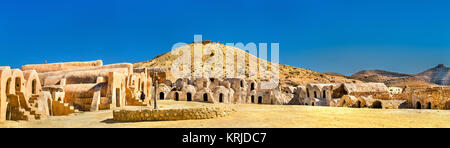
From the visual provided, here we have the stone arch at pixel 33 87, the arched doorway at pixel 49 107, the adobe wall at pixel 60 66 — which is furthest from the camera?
the adobe wall at pixel 60 66

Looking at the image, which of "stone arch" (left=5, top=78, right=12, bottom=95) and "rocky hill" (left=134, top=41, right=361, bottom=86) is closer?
"stone arch" (left=5, top=78, right=12, bottom=95)

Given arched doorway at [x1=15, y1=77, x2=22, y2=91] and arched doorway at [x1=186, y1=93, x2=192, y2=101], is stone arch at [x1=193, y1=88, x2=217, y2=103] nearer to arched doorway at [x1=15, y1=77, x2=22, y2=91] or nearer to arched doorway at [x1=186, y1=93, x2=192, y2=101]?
arched doorway at [x1=186, y1=93, x2=192, y2=101]

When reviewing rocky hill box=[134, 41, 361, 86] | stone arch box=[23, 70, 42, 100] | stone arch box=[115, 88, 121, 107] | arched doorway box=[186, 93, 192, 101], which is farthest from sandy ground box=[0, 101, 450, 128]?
rocky hill box=[134, 41, 361, 86]

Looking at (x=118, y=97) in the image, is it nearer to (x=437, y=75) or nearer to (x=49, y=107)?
(x=49, y=107)

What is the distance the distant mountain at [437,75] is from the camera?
7469cm

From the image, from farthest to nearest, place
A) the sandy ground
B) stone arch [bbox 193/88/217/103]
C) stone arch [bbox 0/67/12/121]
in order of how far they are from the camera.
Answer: stone arch [bbox 193/88/217/103] < stone arch [bbox 0/67/12/121] < the sandy ground

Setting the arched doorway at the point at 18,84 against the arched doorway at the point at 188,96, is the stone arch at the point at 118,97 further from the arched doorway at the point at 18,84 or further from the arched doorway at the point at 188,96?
the arched doorway at the point at 188,96

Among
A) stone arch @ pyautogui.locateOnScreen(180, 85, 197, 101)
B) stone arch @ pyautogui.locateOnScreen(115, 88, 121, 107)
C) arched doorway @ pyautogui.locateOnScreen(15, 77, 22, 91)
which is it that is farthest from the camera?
stone arch @ pyautogui.locateOnScreen(180, 85, 197, 101)

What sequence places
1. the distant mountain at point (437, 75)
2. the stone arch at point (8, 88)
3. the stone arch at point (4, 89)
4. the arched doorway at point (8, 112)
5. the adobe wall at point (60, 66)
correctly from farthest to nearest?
the distant mountain at point (437, 75)
the adobe wall at point (60, 66)
the stone arch at point (8, 88)
the arched doorway at point (8, 112)
the stone arch at point (4, 89)

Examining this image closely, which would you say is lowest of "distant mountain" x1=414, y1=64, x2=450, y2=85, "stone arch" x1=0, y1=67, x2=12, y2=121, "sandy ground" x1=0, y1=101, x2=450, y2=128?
"sandy ground" x1=0, y1=101, x2=450, y2=128

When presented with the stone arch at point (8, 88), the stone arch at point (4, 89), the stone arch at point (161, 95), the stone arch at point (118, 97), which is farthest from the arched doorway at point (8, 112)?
the stone arch at point (161, 95)

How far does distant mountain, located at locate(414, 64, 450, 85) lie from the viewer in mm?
74688

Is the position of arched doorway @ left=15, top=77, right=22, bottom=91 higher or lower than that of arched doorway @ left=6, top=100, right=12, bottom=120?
higher
